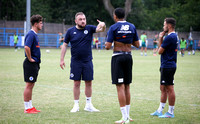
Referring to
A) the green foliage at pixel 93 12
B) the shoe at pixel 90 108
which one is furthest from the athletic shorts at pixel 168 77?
the green foliage at pixel 93 12

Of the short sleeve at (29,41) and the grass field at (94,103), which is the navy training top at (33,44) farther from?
the grass field at (94,103)

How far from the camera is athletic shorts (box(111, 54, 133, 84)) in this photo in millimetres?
6387

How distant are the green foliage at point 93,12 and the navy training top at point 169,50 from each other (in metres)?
48.7

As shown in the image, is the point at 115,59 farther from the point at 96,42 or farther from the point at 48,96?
the point at 96,42

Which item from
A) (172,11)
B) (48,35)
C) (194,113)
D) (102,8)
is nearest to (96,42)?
(48,35)

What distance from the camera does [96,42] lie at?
155ft

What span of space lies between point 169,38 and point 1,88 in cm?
650

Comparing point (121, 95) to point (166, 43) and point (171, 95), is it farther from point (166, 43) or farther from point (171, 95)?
point (166, 43)

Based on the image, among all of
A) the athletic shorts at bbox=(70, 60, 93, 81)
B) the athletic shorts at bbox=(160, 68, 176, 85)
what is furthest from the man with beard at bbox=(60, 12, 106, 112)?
the athletic shorts at bbox=(160, 68, 176, 85)

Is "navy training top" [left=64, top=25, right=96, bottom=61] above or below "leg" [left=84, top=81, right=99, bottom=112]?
above

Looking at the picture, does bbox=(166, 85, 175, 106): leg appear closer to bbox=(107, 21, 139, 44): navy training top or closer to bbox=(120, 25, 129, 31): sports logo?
bbox=(107, 21, 139, 44): navy training top

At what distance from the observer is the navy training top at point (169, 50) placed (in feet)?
22.6

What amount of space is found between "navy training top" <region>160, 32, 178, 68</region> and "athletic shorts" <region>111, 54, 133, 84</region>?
1.00 meters

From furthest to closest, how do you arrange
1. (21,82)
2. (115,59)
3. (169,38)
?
(21,82), (169,38), (115,59)
